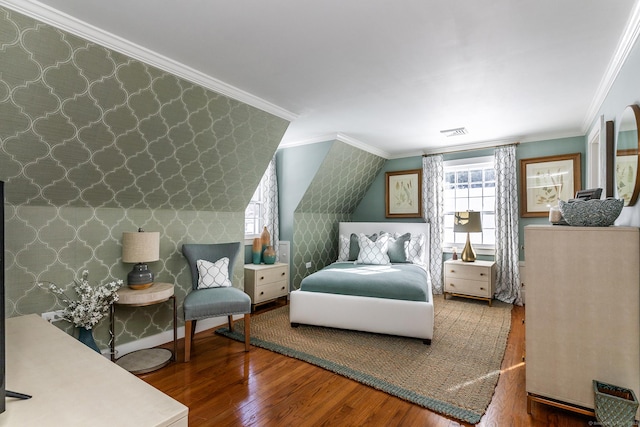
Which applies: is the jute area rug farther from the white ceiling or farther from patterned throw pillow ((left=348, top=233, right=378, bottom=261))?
the white ceiling

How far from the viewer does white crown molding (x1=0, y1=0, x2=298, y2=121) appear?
5.86 feet

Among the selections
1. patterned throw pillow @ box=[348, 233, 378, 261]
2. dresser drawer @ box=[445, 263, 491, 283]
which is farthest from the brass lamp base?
patterned throw pillow @ box=[348, 233, 378, 261]

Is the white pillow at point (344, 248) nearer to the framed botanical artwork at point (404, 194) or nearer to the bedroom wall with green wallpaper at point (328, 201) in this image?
the bedroom wall with green wallpaper at point (328, 201)

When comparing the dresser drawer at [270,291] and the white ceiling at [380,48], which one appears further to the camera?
the dresser drawer at [270,291]

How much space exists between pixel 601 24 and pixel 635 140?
748mm

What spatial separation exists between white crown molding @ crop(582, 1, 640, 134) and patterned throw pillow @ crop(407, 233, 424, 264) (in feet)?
8.14

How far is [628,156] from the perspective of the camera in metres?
2.12

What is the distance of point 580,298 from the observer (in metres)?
1.96

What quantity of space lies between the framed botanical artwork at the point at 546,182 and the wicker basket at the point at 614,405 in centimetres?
293

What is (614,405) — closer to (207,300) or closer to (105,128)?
(207,300)

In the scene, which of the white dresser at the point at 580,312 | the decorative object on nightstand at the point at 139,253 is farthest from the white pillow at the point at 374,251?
the decorative object on nightstand at the point at 139,253

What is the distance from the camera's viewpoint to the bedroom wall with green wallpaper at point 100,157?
2.03 metres

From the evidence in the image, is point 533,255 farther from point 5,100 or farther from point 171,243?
point 5,100

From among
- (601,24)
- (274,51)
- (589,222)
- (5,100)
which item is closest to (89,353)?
(5,100)
